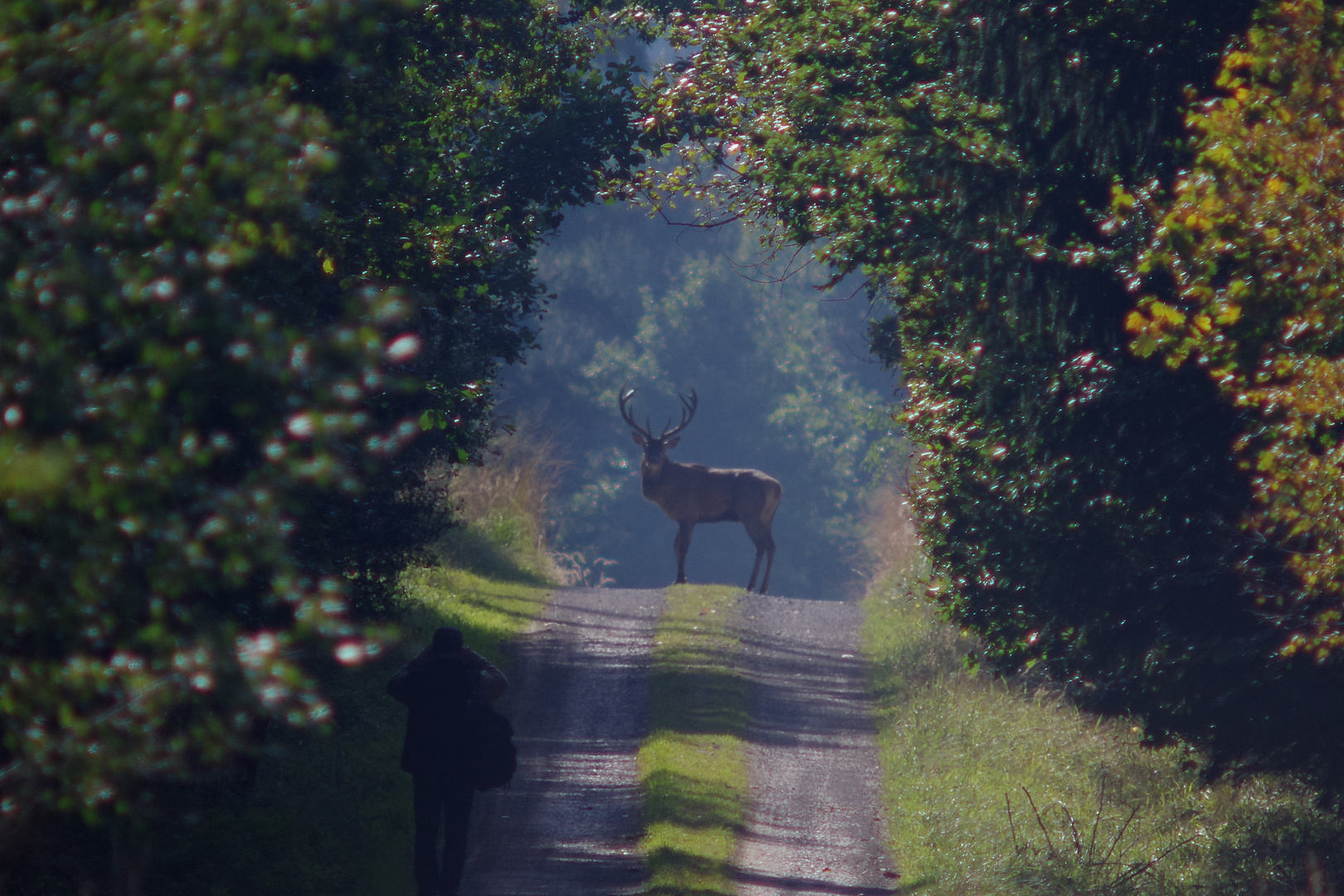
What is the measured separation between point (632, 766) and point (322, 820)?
3585mm

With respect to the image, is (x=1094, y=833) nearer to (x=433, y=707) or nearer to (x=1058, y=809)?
(x=1058, y=809)

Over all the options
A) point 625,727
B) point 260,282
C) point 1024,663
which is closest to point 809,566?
point 625,727

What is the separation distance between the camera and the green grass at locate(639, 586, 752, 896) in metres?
8.93

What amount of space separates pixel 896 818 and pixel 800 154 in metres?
6.02

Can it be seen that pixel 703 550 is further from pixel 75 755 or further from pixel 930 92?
pixel 75 755

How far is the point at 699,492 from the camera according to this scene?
2475 centimetres

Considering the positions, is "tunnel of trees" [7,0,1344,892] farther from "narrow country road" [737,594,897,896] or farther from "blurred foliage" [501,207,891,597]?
"blurred foliage" [501,207,891,597]

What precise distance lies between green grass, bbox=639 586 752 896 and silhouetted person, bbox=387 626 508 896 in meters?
1.42

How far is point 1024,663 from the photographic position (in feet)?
29.7

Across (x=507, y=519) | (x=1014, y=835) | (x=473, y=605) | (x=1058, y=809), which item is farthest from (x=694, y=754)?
(x=507, y=519)

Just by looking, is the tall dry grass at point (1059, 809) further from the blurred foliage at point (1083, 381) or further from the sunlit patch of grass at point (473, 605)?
the sunlit patch of grass at point (473, 605)

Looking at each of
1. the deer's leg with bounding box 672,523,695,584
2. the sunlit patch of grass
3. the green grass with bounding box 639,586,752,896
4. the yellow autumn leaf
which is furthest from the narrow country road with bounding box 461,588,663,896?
the yellow autumn leaf

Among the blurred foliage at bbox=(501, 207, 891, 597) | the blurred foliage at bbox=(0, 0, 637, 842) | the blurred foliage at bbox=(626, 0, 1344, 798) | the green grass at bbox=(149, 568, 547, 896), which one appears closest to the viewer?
the blurred foliage at bbox=(0, 0, 637, 842)

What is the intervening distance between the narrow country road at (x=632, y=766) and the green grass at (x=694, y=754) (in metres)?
0.16
